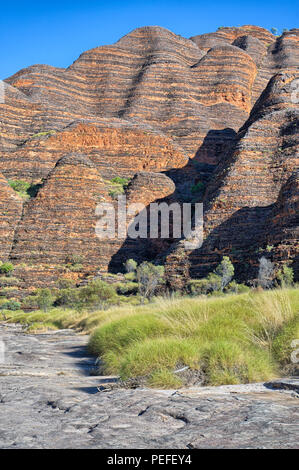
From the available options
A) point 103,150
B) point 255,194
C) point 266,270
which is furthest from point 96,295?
point 103,150

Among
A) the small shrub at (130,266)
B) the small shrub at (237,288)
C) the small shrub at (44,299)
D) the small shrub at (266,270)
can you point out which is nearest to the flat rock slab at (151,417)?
the small shrub at (237,288)

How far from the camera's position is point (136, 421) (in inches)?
134

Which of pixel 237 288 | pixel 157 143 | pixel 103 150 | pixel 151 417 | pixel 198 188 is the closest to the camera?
pixel 151 417

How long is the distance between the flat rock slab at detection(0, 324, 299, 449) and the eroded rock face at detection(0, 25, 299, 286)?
2755 centimetres

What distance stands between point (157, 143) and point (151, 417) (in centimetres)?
6430

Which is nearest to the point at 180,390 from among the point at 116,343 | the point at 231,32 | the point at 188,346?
the point at 188,346

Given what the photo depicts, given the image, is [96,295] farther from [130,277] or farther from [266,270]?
[266,270]

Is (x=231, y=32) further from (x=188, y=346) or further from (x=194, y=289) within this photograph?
(x=188, y=346)

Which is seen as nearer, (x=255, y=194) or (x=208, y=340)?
(x=208, y=340)

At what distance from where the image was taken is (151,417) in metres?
3.47

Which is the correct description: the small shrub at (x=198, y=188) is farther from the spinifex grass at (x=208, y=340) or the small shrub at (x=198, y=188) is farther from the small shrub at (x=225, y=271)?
the spinifex grass at (x=208, y=340)

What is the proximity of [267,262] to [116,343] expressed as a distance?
955 inches

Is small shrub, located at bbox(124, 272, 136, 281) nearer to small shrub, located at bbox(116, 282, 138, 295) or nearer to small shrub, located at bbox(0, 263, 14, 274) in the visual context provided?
small shrub, located at bbox(116, 282, 138, 295)

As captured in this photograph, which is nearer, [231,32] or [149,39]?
[149,39]
